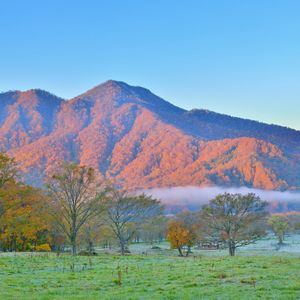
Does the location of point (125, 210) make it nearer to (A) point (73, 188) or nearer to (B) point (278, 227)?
(A) point (73, 188)

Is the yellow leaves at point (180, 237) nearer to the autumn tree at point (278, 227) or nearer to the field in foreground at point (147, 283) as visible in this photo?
the field in foreground at point (147, 283)

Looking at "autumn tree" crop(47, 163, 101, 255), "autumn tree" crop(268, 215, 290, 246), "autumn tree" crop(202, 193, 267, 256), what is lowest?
"autumn tree" crop(268, 215, 290, 246)

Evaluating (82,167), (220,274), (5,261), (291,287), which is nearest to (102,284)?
(220,274)

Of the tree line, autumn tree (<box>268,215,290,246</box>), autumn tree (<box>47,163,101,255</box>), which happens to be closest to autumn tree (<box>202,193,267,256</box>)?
the tree line

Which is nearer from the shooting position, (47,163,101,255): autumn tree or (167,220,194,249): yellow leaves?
(47,163,101,255): autumn tree

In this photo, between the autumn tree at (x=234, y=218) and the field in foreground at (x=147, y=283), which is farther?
the autumn tree at (x=234, y=218)

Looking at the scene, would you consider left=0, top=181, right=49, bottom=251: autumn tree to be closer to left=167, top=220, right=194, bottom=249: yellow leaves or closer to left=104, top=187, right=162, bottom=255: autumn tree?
left=104, top=187, right=162, bottom=255: autumn tree

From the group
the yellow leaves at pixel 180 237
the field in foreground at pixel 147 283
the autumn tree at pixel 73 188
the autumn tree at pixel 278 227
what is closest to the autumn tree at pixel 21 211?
the autumn tree at pixel 73 188

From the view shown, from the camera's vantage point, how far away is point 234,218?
57094mm

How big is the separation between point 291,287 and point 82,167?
1418 inches

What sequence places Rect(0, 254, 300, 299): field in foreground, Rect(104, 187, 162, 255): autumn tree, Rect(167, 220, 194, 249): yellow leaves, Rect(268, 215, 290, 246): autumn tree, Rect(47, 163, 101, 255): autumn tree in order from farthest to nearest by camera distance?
Rect(268, 215, 290, 246): autumn tree, Rect(167, 220, 194, 249): yellow leaves, Rect(104, 187, 162, 255): autumn tree, Rect(47, 163, 101, 255): autumn tree, Rect(0, 254, 300, 299): field in foreground

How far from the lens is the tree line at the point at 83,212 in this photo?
51156 millimetres

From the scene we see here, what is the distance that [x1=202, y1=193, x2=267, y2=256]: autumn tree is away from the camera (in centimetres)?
5675

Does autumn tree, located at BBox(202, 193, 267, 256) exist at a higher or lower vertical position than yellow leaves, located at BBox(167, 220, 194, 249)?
higher
